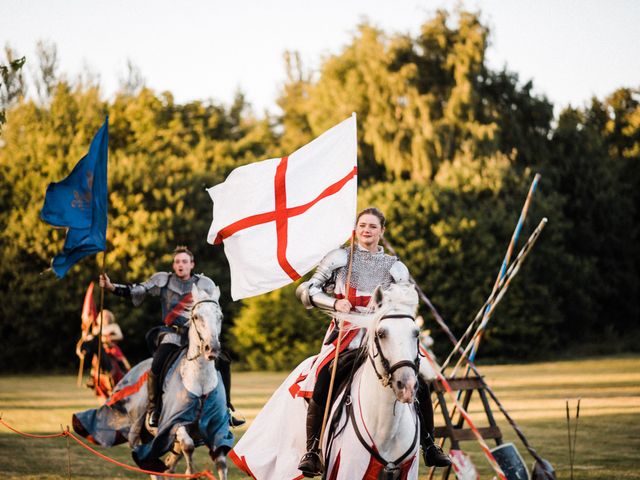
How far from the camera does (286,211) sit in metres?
6.73

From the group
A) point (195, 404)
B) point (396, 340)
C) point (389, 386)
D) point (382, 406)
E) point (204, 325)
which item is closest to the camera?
point (396, 340)

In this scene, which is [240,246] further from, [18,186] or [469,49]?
[469,49]

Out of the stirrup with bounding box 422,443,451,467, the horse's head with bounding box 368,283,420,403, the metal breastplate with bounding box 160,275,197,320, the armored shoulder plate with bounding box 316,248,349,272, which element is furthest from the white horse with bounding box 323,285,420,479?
the metal breastplate with bounding box 160,275,197,320

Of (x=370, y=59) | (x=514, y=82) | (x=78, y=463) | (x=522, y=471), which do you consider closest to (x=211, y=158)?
(x=370, y=59)

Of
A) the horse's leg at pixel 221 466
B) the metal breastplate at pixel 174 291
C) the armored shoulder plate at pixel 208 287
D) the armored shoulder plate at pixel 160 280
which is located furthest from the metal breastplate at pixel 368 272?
→ the armored shoulder plate at pixel 160 280

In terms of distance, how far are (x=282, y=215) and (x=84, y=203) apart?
4.09 m


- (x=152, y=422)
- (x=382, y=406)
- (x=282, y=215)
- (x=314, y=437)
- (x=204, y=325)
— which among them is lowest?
(x=152, y=422)

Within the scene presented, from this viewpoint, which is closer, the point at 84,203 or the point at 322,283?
the point at 322,283

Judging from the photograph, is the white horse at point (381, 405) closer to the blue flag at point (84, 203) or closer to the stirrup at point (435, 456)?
the stirrup at point (435, 456)

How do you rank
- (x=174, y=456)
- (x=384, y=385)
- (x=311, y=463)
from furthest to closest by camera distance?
1. (x=174, y=456)
2. (x=311, y=463)
3. (x=384, y=385)

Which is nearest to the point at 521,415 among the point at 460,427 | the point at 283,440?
the point at 460,427

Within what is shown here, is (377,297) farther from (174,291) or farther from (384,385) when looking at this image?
(174,291)

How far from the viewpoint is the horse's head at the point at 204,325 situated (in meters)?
8.27

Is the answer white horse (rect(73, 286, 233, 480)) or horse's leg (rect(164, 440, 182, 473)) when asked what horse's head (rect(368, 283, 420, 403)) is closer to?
white horse (rect(73, 286, 233, 480))
